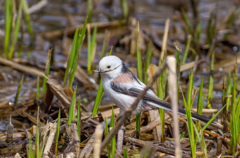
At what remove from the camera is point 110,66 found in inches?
143

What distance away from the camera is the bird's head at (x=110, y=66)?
11.7ft

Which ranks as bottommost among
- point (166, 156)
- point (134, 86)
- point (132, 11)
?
point (166, 156)

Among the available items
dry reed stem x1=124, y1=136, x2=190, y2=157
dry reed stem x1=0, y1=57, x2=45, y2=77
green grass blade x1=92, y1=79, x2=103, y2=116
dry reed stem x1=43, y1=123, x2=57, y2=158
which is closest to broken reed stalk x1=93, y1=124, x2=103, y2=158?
dry reed stem x1=43, y1=123, x2=57, y2=158

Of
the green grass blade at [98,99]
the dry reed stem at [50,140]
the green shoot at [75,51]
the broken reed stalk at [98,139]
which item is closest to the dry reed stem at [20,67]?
the green shoot at [75,51]

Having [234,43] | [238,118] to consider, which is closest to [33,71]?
[238,118]

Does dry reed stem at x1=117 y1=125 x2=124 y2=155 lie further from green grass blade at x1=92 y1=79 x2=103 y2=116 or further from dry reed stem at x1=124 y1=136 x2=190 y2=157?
green grass blade at x1=92 y1=79 x2=103 y2=116

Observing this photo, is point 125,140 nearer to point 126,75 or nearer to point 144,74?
point 126,75

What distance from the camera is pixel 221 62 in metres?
6.60

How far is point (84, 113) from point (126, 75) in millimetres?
817

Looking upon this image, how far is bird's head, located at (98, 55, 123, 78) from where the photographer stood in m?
3.56

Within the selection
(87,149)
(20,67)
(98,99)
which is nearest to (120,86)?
(98,99)

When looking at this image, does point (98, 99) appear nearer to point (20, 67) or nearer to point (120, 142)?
point (120, 142)

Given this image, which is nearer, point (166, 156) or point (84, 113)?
point (166, 156)

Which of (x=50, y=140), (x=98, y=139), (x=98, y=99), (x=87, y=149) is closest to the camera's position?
(x=98, y=139)
